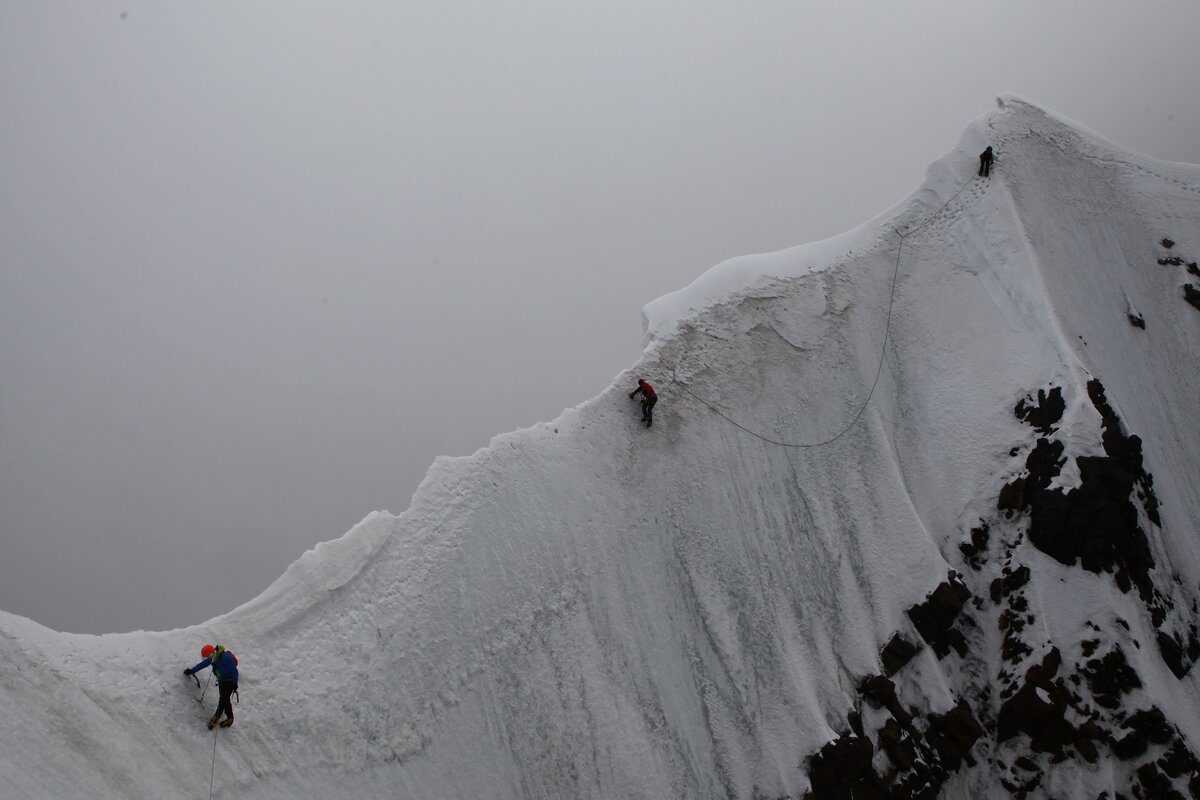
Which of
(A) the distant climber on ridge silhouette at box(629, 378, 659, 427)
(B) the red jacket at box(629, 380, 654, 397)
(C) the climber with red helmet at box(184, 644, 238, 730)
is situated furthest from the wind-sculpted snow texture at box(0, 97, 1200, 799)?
(B) the red jacket at box(629, 380, 654, 397)

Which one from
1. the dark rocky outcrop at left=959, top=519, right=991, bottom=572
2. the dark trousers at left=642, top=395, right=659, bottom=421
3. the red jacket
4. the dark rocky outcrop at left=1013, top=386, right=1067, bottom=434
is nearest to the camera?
the red jacket

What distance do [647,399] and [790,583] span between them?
7.55 metres

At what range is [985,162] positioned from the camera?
113 feet

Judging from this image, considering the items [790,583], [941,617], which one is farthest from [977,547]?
[790,583]

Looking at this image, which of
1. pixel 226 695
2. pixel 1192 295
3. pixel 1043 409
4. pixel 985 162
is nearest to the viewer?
pixel 226 695

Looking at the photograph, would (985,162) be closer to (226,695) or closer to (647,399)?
(647,399)

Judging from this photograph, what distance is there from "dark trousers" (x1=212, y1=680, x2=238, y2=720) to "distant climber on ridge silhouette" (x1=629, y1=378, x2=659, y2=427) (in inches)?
558

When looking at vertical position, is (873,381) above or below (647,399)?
below

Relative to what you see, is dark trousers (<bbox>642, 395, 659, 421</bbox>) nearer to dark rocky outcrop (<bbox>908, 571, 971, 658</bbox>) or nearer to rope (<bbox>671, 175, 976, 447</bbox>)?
rope (<bbox>671, 175, 976, 447</bbox>)

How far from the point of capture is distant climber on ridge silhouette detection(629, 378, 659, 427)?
88.7 feet

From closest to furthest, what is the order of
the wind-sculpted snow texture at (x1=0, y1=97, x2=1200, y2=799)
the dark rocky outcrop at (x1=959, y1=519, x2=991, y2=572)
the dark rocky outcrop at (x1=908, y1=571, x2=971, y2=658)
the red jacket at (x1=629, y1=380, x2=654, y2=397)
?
the wind-sculpted snow texture at (x1=0, y1=97, x2=1200, y2=799)
the red jacket at (x1=629, y1=380, x2=654, y2=397)
the dark rocky outcrop at (x1=908, y1=571, x2=971, y2=658)
the dark rocky outcrop at (x1=959, y1=519, x2=991, y2=572)

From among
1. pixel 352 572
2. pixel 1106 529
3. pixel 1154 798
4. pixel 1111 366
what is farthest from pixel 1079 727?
pixel 352 572

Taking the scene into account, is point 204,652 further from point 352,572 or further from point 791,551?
point 791,551

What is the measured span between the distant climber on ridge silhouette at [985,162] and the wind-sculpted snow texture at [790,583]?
1.48 ft
